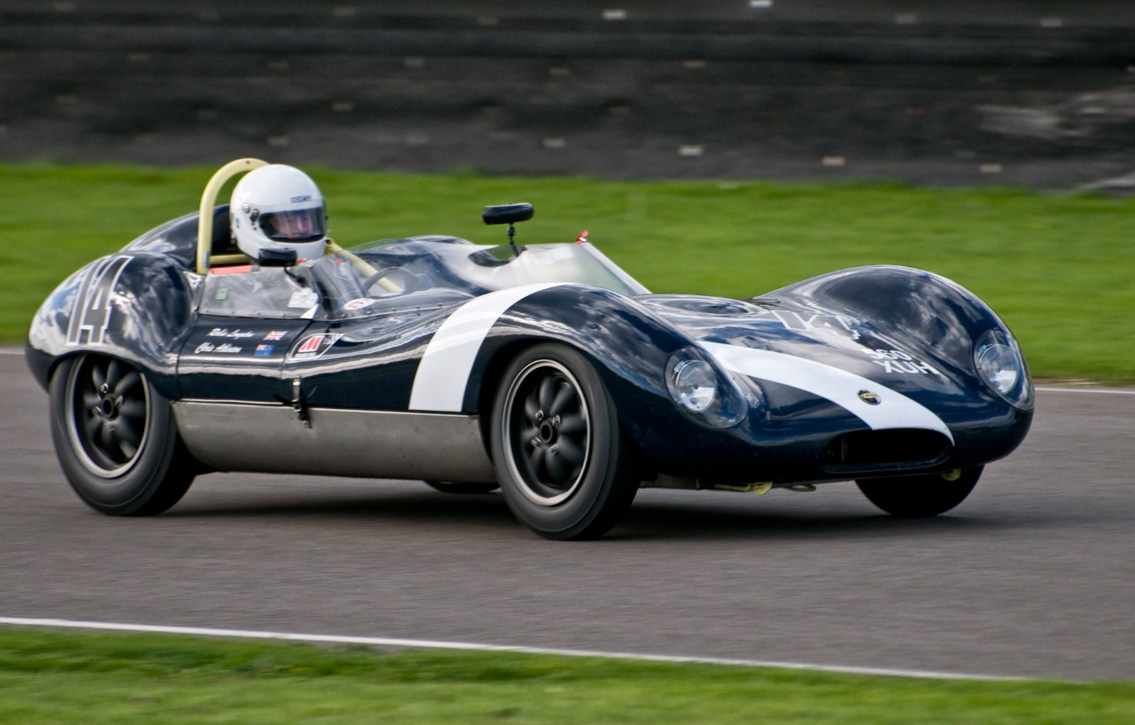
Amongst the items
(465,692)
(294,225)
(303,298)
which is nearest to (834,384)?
(303,298)

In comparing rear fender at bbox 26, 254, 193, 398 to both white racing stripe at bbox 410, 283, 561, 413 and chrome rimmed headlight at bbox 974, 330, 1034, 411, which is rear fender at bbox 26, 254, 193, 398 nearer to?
white racing stripe at bbox 410, 283, 561, 413

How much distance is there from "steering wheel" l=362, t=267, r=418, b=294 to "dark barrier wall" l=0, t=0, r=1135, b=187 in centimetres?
839

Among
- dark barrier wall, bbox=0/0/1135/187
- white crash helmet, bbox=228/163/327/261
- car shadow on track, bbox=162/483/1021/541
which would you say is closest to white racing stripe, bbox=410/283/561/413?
car shadow on track, bbox=162/483/1021/541

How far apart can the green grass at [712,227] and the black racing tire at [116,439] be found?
6.12 metres

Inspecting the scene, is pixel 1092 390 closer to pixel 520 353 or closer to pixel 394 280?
pixel 394 280

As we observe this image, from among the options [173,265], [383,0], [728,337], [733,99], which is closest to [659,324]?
[728,337]

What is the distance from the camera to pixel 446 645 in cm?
498

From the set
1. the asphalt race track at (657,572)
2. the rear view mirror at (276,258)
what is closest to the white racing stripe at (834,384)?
the asphalt race track at (657,572)

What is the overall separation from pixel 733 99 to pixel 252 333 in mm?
8893

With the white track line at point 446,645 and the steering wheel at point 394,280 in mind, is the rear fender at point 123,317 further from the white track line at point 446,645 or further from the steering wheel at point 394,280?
the white track line at point 446,645

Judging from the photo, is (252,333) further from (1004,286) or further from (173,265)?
(1004,286)

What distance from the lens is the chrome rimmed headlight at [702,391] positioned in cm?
619
